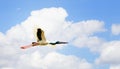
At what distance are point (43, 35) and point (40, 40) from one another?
185cm

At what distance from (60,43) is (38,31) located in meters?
9.60

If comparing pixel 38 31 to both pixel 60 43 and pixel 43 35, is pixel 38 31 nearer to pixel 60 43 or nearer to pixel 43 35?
pixel 43 35

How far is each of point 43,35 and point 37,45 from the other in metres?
5.13

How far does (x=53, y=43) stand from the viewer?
342ft

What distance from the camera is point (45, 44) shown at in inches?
4094

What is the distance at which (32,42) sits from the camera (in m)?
105

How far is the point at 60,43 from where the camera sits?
102938 millimetres

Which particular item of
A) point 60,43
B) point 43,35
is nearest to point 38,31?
point 43,35

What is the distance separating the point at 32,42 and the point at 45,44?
372cm

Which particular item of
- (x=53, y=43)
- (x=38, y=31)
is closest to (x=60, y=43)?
(x=53, y=43)

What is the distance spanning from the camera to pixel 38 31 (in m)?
110

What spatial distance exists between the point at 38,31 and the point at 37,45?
21.3ft
